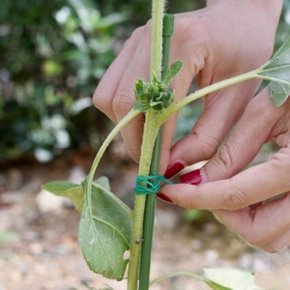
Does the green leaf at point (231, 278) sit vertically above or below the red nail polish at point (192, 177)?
below

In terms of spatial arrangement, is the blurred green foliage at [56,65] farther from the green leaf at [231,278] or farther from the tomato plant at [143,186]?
the tomato plant at [143,186]

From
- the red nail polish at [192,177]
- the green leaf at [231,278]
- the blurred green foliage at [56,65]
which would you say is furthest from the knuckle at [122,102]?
the blurred green foliage at [56,65]

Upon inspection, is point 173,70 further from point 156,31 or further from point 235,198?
point 235,198

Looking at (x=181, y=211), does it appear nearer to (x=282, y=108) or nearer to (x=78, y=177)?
(x=78, y=177)

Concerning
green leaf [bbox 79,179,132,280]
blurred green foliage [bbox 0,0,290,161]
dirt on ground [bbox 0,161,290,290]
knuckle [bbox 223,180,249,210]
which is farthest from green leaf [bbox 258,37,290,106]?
blurred green foliage [bbox 0,0,290,161]

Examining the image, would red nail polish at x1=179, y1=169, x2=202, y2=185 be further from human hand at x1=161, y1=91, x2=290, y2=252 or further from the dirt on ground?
the dirt on ground

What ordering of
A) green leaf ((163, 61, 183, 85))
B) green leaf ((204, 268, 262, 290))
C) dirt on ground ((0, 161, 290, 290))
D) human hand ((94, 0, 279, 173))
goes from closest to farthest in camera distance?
green leaf ((163, 61, 183, 85)) → human hand ((94, 0, 279, 173)) → green leaf ((204, 268, 262, 290)) → dirt on ground ((0, 161, 290, 290))

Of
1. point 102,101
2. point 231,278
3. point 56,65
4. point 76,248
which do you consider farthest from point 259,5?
point 56,65
